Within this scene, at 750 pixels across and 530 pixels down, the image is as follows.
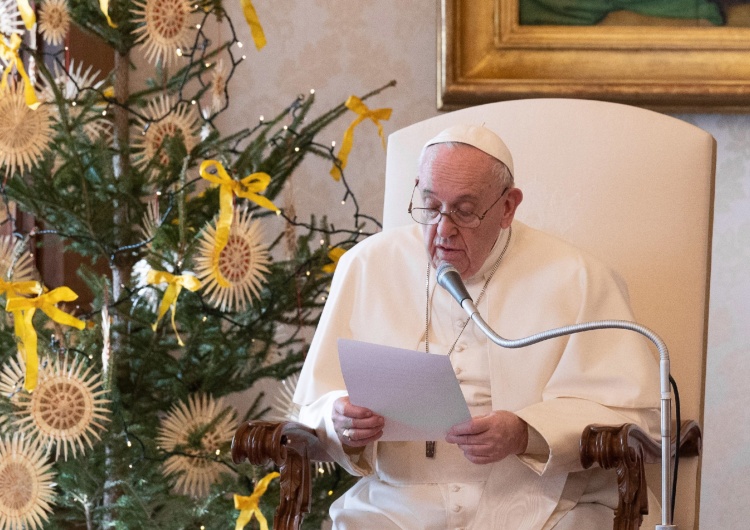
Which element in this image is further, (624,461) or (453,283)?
(624,461)

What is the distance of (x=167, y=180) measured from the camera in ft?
9.26

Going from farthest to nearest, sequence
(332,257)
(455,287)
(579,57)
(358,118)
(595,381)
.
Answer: (579,57)
(358,118)
(332,257)
(595,381)
(455,287)

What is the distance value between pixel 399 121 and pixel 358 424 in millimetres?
1824

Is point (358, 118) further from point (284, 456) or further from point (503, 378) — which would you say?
point (284, 456)

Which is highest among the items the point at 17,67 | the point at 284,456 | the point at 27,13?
the point at 27,13

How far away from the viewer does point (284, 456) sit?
2.09 metres

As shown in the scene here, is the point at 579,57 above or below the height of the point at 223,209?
above

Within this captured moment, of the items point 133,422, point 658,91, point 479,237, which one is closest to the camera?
point 479,237

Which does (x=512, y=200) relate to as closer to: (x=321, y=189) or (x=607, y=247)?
(x=607, y=247)

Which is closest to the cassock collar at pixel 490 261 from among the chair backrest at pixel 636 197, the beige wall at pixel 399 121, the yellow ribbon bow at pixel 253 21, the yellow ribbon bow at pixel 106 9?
the chair backrest at pixel 636 197

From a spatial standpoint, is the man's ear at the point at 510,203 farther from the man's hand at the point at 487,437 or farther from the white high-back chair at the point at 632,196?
the man's hand at the point at 487,437

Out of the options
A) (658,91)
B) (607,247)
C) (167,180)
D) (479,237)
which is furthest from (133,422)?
(658,91)

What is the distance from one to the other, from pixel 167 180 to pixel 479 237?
0.92 metres

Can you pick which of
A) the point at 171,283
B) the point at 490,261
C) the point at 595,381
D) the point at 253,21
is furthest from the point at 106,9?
the point at 595,381
